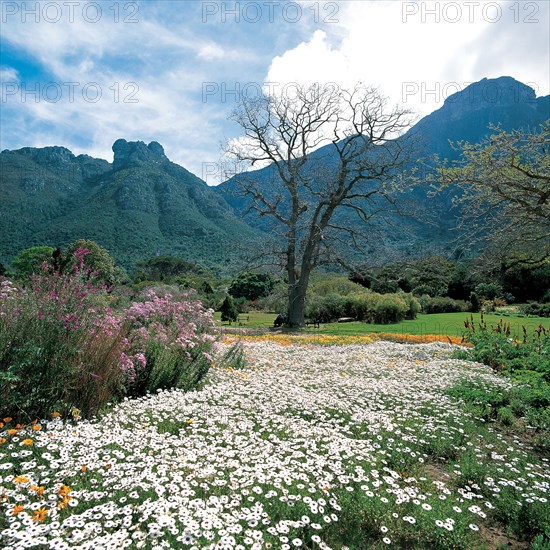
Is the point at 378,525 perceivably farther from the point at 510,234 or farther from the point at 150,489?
the point at 510,234

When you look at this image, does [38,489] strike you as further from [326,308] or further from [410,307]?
[410,307]

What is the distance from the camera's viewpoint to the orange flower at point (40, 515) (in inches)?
104

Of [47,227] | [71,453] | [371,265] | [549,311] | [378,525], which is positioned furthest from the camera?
[47,227]

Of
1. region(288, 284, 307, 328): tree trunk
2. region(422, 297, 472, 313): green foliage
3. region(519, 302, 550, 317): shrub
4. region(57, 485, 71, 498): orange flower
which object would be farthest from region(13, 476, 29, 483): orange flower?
region(422, 297, 472, 313): green foliage

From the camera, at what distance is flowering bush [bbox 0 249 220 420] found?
4438 millimetres

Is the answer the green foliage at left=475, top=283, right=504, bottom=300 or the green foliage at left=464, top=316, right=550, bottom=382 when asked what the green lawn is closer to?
the green foliage at left=464, top=316, right=550, bottom=382

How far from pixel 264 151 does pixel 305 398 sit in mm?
18451

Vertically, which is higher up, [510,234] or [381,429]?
[510,234]

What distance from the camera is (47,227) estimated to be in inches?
2886

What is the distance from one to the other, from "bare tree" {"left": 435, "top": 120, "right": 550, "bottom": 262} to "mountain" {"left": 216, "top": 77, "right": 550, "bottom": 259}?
688mm

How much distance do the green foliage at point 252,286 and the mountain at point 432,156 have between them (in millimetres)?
10568

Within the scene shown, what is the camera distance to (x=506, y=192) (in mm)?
8672

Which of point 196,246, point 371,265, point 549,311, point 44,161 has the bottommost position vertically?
point 549,311

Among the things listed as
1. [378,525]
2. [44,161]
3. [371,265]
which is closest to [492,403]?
[378,525]
